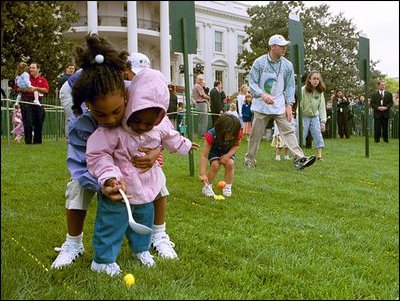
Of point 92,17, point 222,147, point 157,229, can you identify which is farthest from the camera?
point 222,147

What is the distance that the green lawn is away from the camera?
7.98 ft

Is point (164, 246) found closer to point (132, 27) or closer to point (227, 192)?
point (132, 27)

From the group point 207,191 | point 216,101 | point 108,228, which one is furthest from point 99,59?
point 216,101

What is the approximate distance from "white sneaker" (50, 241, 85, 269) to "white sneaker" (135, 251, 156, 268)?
302mm

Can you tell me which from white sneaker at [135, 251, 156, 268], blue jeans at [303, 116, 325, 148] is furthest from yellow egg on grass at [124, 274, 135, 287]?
blue jeans at [303, 116, 325, 148]

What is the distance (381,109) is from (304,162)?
28.5 ft

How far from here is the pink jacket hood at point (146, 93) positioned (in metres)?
2.55

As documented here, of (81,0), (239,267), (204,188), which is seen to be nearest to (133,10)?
(81,0)

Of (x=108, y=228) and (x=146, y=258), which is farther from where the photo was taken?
(x=146, y=258)

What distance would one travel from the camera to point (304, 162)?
7355mm

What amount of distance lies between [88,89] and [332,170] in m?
5.51

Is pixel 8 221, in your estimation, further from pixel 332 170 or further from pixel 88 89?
pixel 332 170

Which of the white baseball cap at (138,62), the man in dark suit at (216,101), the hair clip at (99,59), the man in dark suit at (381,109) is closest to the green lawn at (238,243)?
the hair clip at (99,59)

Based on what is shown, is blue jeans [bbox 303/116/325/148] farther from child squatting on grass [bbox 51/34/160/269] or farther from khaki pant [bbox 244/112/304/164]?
child squatting on grass [bbox 51/34/160/269]
